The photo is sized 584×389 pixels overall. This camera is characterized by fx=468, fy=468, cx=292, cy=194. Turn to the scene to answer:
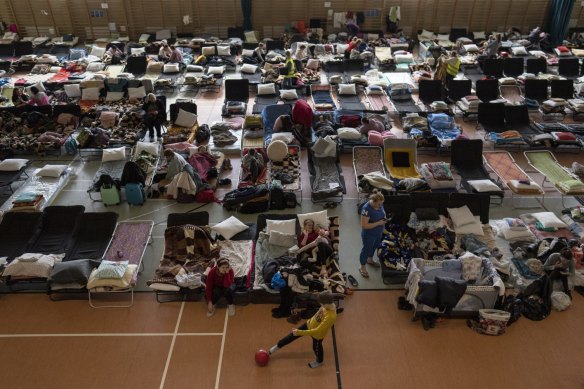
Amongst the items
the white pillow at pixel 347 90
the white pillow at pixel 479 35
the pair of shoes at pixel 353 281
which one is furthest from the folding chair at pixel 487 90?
the pair of shoes at pixel 353 281

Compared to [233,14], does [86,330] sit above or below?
below

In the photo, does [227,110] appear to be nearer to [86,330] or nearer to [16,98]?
[16,98]

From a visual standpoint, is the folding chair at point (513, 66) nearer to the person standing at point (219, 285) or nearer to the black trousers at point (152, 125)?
the black trousers at point (152, 125)

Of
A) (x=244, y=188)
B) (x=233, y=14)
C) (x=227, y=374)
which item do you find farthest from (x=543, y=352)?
(x=233, y=14)

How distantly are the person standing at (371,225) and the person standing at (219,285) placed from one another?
8.69 ft

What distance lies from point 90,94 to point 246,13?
10.7 meters

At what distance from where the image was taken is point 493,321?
8.01 meters

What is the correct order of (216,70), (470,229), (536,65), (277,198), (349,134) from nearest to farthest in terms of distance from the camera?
1. (470,229)
2. (277,198)
3. (349,134)
4. (216,70)
5. (536,65)

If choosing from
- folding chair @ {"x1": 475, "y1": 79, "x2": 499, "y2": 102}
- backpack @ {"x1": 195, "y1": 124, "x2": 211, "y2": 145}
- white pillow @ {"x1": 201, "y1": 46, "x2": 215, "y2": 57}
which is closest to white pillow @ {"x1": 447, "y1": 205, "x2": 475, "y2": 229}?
backpack @ {"x1": 195, "y1": 124, "x2": 211, "y2": 145}

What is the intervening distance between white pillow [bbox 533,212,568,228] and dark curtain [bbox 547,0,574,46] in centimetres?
1718

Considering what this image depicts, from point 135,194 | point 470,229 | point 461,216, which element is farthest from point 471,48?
point 135,194

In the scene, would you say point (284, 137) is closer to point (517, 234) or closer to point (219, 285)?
point (219, 285)

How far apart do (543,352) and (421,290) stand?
2241mm

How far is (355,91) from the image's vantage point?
17312 mm
